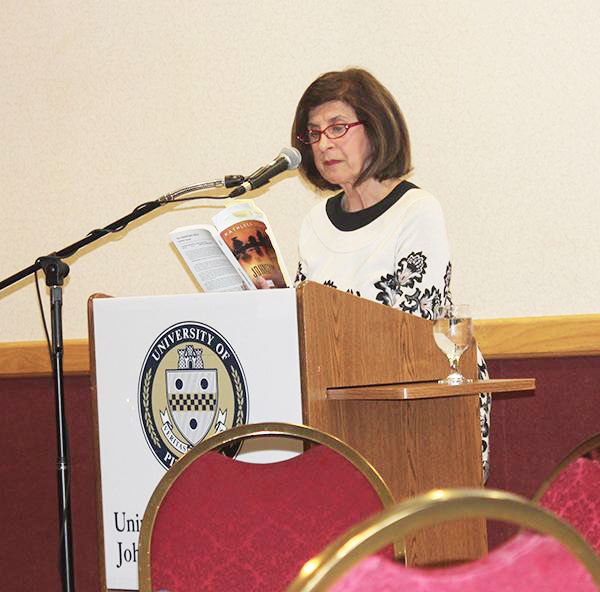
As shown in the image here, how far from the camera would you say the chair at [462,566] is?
721 mm

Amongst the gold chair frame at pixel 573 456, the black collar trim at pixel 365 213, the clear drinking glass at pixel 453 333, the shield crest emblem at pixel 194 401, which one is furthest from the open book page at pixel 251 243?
the gold chair frame at pixel 573 456

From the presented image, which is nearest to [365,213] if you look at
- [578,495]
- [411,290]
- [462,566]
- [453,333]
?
[411,290]

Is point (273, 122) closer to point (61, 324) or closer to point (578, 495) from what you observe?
point (61, 324)

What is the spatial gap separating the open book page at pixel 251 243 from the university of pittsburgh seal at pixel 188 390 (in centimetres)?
17

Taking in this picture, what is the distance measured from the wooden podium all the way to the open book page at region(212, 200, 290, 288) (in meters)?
0.18

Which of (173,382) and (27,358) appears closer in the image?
(173,382)

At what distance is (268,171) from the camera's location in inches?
86.0

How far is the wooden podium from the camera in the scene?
6.23ft

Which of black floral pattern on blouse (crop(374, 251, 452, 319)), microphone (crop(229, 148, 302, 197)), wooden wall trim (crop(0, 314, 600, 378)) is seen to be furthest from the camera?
wooden wall trim (crop(0, 314, 600, 378))

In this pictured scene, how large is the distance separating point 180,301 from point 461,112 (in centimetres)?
164

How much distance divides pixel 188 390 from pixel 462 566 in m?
1.27

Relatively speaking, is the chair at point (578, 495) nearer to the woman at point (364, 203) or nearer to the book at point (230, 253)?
the book at point (230, 253)

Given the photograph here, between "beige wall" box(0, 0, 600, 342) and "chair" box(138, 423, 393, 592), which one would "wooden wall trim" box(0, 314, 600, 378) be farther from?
"chair" box(138, 423, 393, 592)

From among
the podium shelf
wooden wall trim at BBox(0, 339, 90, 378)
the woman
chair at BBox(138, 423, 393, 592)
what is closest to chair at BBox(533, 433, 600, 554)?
chair at BBox(138, 423, 393, 592)
